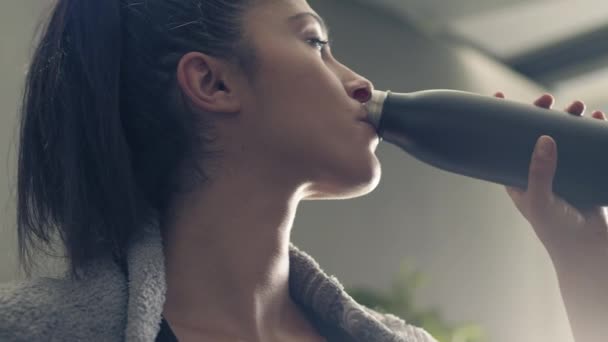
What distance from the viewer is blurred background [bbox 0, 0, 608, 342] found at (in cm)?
189

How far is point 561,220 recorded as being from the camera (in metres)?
0.79

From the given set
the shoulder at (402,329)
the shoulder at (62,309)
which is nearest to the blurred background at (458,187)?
the shoulder at (402,329)

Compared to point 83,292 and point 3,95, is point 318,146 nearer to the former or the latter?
point 83,292

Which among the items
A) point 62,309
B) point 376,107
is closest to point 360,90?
point 376,107

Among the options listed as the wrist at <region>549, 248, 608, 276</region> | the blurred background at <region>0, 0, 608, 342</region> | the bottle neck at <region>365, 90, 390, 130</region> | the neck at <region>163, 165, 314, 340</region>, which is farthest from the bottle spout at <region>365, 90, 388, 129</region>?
the blurred background at <region>0, 0, 608, 342</region>

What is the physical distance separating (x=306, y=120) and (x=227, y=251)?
0.15m

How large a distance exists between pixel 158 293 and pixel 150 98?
0.69 feet

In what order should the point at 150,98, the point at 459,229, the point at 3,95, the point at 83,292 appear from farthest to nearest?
the point at 459,229 < the point at 3,95 < the point at 150,98 < the point at 83,292

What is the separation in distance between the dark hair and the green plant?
0.97 meters

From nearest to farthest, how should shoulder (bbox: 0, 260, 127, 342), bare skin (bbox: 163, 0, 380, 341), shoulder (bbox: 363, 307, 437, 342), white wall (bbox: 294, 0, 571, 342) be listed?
shoulder (bbox: 0, 260, 127, 342)
bare skin (bbox: 163, 0, 380, 341)
shoulder (bbox: 363, 307, 437, 342)
white wall (bbox: 294, 0, 571, 342)

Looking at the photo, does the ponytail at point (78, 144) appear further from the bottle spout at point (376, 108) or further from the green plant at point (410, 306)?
the green plant at point (410, 306)

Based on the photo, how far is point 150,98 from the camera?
0.82m

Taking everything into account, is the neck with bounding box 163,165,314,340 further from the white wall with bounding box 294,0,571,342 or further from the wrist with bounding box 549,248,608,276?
the white wall with bounding box 294,0,571,342

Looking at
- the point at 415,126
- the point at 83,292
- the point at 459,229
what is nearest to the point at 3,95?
the point at 83,292
